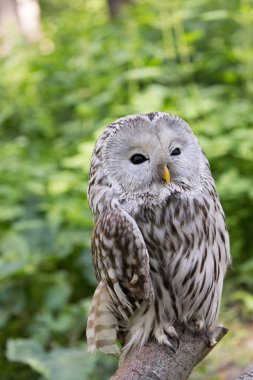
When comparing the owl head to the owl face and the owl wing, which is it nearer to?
the owl face

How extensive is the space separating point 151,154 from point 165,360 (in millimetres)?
636

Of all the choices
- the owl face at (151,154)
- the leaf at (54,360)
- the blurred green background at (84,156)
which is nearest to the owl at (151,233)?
the owl face at (151,154)

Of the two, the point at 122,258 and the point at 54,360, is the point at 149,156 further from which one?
the point at 54,360

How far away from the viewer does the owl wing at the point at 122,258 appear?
2207 mm

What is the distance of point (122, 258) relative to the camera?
2.24 metres

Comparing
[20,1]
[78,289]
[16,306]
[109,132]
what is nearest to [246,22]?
[78,289]

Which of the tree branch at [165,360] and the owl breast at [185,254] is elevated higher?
the owl breast at [185,254]

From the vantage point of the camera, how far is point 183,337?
2293mm

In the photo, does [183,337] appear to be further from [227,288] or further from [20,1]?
[20,1]

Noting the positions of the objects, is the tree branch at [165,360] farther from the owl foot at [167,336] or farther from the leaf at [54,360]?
the leaf at [54,360]

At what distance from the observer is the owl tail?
2396 millimetres

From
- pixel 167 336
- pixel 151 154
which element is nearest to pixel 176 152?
pixel 151 154

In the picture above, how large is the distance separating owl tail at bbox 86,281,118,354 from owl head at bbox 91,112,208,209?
40cm

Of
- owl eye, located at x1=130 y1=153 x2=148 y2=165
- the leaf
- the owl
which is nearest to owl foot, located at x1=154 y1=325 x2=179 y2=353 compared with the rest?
the owl
